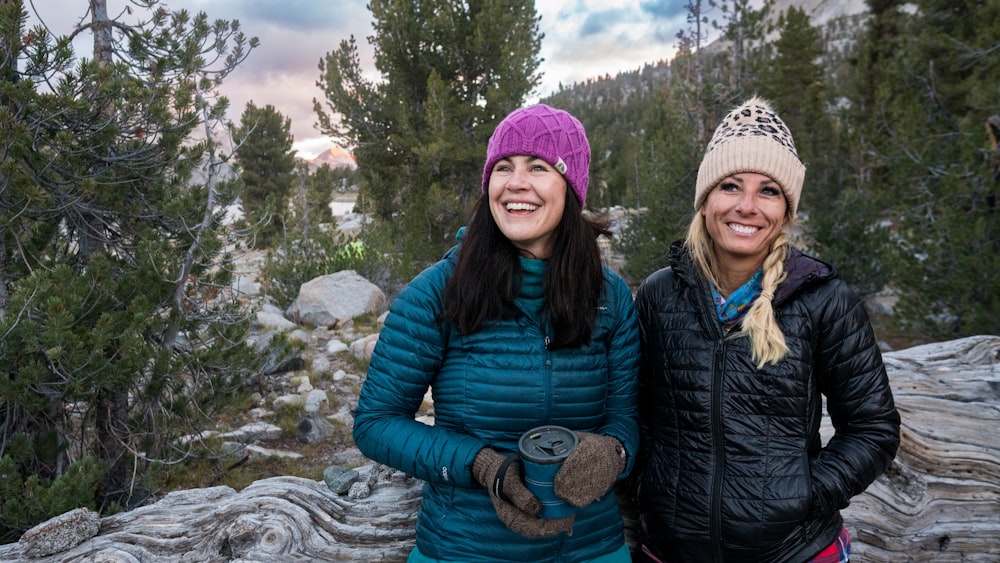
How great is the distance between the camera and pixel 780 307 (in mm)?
1963

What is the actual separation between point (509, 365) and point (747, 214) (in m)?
1.01

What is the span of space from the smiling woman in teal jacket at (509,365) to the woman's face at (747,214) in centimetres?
46

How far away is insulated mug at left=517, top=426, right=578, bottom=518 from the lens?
170 centimetres

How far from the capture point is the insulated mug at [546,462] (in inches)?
66.8

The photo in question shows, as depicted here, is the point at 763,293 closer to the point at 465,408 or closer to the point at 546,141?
the point at 546,141

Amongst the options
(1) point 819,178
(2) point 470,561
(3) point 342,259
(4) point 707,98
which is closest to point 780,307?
(2) point 470,561

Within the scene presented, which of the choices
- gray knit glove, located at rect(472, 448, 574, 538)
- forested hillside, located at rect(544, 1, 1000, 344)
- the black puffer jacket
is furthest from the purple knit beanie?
forested hillside, located at rect(544, 1, 1000, 344)

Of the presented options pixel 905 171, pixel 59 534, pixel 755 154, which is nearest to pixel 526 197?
pixel 755 154

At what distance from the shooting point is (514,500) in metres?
1.75

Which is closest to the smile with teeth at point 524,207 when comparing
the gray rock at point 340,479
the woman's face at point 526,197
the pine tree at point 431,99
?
the woman's face at point 526,197

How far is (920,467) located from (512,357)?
Result: 2754mm

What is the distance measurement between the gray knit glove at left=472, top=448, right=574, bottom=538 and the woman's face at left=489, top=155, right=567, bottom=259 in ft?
2.49

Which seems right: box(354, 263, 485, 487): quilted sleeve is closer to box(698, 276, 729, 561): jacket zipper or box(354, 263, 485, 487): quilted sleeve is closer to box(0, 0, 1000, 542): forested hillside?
box(698, 276, 729, 561): jacket zipper

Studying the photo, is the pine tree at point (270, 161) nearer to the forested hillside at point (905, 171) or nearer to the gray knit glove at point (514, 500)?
the forested hillside at point (905, 171)
